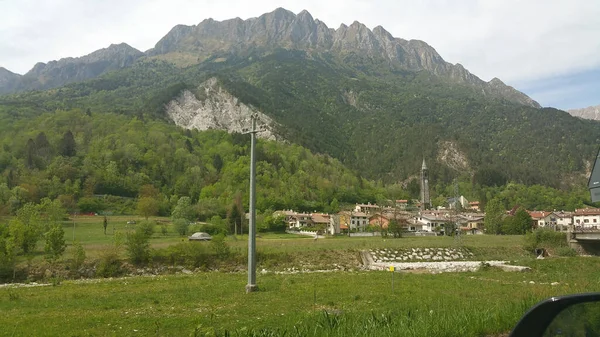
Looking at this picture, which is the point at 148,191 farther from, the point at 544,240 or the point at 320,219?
the point at 544,240

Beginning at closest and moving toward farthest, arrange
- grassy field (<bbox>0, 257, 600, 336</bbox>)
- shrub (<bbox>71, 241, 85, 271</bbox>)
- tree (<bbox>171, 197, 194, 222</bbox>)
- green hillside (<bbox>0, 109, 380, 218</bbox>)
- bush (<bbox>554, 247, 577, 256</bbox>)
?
grassy field (<bbox>0, 257, 600, 336</bbox>) < shrub (<bbox>71, 241, 85, 271</bbox>) < bush (<bbox>554, 247, 577, 256</bbox>) < tree (<bbox>171, 197, 194, 222</bbox>) < green hillside (<bbox>0, 109, 380, 218</bbox>)

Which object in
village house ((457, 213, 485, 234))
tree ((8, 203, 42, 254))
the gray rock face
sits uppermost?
the gray rock face

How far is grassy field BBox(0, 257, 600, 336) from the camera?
26.6ft

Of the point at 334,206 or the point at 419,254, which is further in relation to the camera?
the point at 334,206

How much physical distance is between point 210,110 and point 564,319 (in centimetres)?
19783

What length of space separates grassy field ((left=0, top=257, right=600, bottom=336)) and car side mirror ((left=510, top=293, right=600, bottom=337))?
4.79 m

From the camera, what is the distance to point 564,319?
2549mm

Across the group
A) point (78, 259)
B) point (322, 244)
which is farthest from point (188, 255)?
point (322, 244)

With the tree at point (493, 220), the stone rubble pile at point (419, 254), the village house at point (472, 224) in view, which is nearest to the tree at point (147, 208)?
the stone rubble pile at point (419, 254)

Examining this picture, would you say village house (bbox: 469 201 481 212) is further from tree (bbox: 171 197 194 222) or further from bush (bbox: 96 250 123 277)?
bush (bbox: 96 250 123 277)

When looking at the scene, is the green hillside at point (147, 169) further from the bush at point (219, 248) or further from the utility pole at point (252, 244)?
the utility pole at point (252, 244)

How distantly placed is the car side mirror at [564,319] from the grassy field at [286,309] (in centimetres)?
479

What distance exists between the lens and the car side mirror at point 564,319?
8.29ft

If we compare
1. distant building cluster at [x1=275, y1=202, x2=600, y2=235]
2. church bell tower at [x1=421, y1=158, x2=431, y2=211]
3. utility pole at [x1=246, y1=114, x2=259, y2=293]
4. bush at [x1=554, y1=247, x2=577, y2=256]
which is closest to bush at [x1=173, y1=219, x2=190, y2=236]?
distant building cluster at [x1=275, y1=202, x2=600, y2=235]
